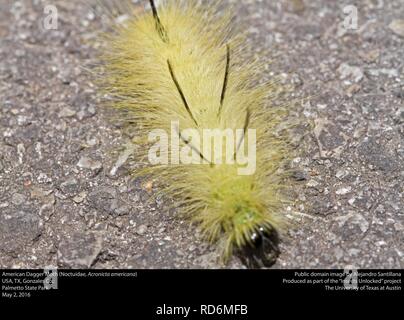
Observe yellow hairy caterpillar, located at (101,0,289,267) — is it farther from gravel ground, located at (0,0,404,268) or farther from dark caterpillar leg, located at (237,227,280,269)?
gravel ground, located at (0,0,404,268)

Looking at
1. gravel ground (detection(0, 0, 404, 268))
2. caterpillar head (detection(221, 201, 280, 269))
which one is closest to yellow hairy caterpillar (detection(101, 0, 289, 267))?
caterpillar head (detection(221, 201, 280, 269))

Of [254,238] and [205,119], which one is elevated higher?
[205,119]

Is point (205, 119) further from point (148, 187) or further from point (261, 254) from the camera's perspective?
point (261, 254)

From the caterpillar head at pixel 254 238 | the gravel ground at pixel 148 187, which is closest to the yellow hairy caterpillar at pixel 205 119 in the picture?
the caterpillar head at pixel 254 238

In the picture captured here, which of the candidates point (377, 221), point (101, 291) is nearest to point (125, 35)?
point (101, 291)

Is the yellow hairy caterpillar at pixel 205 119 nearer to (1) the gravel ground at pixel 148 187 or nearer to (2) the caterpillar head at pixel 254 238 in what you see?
(2) the caterpillar head at pixel 254 238

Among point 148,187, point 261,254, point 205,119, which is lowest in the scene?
point 261,254

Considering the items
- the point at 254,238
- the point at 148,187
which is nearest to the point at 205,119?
the point at 148,187
